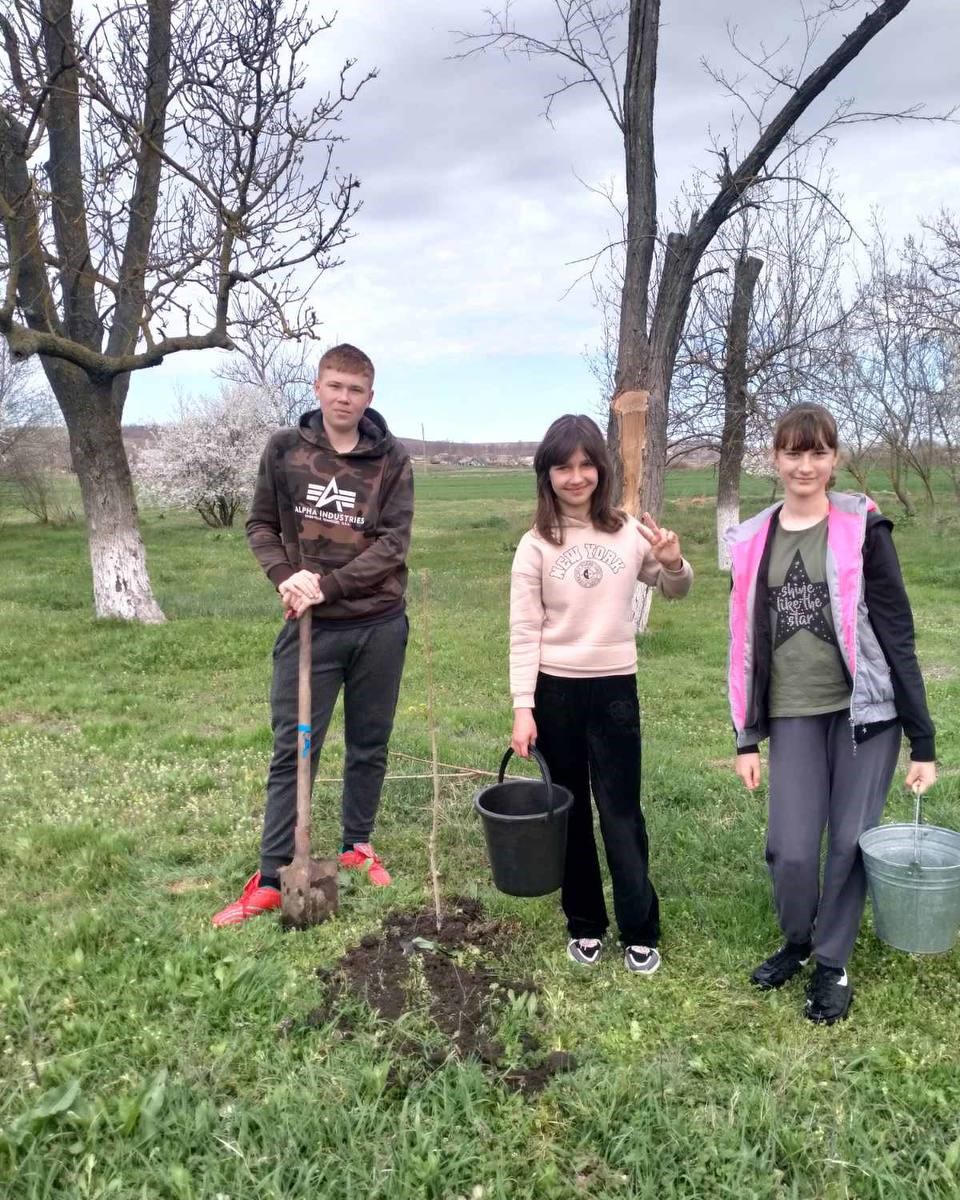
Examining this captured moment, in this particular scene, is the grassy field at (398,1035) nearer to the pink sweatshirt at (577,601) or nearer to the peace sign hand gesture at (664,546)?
the pink sweatshirt at (577,601)

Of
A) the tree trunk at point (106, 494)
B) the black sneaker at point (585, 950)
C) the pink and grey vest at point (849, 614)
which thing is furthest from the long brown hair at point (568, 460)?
the tree trunk at point (106, 494)

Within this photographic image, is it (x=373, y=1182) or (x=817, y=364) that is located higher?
(x=817, y=364)

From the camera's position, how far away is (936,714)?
22.4 ft

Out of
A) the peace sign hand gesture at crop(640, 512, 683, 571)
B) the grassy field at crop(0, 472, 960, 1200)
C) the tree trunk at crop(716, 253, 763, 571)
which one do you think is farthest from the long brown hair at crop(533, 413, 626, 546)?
the tree trunk at crop(716, 253, 763, 571)

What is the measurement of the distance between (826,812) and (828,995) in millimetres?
584

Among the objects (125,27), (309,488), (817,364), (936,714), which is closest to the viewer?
(309,488)

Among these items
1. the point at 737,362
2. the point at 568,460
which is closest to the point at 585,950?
the point at 568,460

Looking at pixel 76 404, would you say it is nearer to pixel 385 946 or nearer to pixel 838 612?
pixel 385 946

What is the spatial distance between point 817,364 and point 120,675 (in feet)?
41.2

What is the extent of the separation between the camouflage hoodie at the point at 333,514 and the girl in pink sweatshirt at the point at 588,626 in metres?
0.81

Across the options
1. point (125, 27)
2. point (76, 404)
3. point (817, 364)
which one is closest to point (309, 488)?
point (76, 404)

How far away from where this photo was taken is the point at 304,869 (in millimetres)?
3551

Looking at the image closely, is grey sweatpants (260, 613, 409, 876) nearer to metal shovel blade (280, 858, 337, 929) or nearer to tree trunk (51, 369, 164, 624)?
metal shovel blade (280, 858, 337, 929)

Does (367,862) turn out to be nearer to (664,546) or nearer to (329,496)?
(329,496)
